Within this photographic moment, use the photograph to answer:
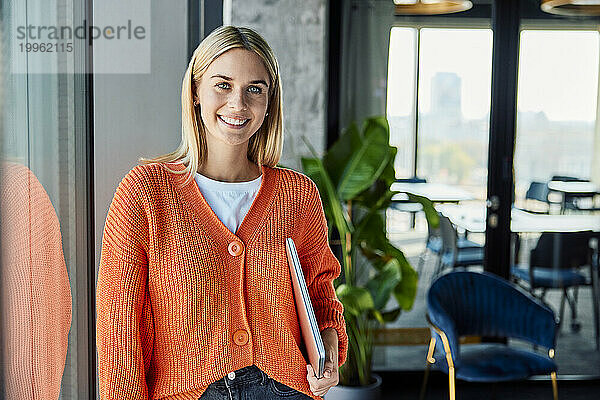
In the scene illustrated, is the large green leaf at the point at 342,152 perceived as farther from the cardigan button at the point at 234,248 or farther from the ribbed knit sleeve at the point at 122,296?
the ribbed knit sleeve at the point at 122,296

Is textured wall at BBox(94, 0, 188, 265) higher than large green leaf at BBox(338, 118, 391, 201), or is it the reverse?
textured wall at BBox(94, 0, 188, 265)

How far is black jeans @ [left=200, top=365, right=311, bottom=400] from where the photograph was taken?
4.66ft

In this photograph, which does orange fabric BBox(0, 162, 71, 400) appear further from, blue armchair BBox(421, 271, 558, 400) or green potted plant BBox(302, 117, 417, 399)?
blue armchair BBox(421, 271, 558, 400)

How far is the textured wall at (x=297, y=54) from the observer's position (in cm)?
369

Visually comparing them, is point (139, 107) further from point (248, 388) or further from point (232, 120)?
point (248, 388)

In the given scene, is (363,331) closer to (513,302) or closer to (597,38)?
(513,302)

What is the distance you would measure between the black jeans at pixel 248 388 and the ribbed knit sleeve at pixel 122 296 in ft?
0.51

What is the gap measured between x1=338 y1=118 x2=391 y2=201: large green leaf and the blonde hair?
172 cm

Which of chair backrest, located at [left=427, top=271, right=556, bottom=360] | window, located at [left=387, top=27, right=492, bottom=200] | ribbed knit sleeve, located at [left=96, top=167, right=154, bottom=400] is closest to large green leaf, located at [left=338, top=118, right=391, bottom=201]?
chair backrest, located at [left=427, top=271, right=556, bottom=360]

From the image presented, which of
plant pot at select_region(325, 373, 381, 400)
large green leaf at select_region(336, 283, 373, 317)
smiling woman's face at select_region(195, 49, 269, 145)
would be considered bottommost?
plant pot at select_region(325, 373, 381, 400)

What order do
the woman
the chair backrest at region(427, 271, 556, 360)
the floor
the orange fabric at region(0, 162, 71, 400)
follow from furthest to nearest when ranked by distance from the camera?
the floor → the chair backrest at region(427, 271, 556, 360) → the woman → the orange fabric at region(0, 162, 71, 400)

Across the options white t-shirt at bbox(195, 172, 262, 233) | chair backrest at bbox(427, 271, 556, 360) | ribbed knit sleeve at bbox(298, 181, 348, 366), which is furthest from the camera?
chair backrest at bbox(427, 271, 556, 360)

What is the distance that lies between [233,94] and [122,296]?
45 cm

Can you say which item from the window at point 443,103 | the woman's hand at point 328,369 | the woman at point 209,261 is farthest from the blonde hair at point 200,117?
the window at point 443,103
